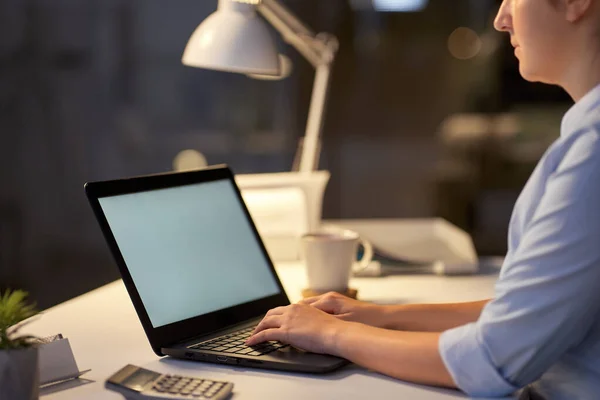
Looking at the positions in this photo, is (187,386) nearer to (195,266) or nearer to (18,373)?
(18,373)

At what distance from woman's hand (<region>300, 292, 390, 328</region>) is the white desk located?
0.14 m

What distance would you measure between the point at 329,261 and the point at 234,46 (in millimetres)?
418

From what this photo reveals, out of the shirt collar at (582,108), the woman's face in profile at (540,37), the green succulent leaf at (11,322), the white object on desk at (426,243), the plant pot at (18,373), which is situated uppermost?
the woman's face in profile at (540,37)

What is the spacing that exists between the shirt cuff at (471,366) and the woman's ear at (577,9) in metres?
0.38

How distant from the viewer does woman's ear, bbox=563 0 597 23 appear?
0.96 meters

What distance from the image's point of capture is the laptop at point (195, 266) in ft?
3.49

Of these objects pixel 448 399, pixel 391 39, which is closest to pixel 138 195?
pixel 448 399

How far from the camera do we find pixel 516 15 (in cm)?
102

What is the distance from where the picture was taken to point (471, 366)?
0.90m

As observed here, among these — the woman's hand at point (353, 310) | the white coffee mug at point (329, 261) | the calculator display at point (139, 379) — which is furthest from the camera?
the white coffee mug at point (329, 261)

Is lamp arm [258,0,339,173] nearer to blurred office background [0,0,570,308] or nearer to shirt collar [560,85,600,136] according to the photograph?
shirt collar [560,85,600,136]

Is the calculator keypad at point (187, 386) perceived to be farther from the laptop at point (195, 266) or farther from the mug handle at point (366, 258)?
the mug handle at point (366, 258)

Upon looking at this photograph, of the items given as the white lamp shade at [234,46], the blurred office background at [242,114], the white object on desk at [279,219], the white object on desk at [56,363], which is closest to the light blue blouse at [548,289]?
the white object on desk at [56,363]

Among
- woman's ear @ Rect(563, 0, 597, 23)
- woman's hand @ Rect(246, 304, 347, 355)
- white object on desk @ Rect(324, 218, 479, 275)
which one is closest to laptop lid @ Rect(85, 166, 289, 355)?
woman's hand @ Rect(246, 304, 347, 355)
